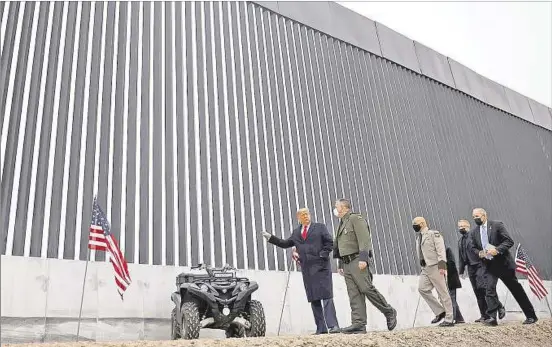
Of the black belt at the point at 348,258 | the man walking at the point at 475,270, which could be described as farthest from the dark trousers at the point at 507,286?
the black belt at the point at 348,258

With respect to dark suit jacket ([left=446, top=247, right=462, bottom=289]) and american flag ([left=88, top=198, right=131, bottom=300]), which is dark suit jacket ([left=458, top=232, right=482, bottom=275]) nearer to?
dark suit jacket ([left=446, top=247, right=462, bottom=289])

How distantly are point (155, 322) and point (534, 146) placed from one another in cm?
1599

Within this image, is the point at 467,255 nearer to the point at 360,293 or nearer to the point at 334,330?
the point at 360,293

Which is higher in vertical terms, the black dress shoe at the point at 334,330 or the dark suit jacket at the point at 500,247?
the dark suit jacket at the point at 500,247

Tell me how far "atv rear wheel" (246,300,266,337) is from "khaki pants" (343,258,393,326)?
1081 millimetres

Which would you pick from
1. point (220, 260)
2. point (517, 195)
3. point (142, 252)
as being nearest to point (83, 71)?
point (142, 252)

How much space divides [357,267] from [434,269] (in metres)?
2.01

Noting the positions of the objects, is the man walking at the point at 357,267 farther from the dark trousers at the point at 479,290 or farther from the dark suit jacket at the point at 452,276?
the dark suit jacket at the point at 452,276

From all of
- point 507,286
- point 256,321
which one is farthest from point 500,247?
point 256,321

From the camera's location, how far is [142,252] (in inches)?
292

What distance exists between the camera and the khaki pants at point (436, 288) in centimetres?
733

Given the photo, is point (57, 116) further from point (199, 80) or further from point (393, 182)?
point (393, 182)

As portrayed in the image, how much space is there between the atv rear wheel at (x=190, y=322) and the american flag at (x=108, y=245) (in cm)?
87

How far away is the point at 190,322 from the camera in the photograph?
5.82 m
